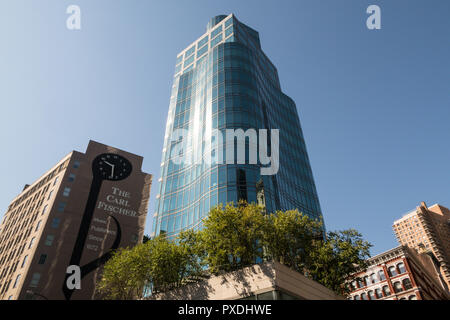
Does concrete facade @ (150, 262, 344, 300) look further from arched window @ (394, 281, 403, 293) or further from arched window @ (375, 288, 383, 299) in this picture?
arched window @ (375, 288, 383, 299)

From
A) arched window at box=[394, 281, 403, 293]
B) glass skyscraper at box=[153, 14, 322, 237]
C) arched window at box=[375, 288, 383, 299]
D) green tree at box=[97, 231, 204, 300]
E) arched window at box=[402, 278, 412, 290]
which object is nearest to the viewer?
green tree at box=[97, 231, 204, 300]

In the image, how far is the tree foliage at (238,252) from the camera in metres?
30.5

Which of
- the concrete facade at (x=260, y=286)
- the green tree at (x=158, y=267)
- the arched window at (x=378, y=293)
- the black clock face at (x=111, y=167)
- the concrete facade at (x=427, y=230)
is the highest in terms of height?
the concrete facade at (x=427, y=230)

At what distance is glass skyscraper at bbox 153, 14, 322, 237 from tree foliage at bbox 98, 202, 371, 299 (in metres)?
17.5

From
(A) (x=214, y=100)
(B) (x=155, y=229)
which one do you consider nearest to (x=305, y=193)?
(A) (x=214, y=100)

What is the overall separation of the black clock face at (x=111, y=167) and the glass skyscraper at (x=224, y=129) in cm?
848

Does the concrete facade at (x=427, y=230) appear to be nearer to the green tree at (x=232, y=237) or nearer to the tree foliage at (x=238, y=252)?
the tree foliage at (x=238, y=252)

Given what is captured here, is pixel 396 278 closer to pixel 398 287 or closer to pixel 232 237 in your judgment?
pixel 398 287

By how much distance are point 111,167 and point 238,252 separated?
5011 centimetres

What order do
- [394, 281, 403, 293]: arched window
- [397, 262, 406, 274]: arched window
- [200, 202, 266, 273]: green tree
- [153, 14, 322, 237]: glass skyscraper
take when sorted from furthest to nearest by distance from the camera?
1. [397, 262, 406, 274]: arched window
2. [394, 281, 403, 293]: arched window
3. [153, 14, 322, 237]: glass skyscraper
4. [200, 202, 266, 273]: green tree

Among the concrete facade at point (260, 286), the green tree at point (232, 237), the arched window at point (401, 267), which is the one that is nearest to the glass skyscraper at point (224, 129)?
the arched window at point (401, 267)

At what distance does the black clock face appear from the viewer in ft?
231

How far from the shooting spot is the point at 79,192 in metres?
66.4

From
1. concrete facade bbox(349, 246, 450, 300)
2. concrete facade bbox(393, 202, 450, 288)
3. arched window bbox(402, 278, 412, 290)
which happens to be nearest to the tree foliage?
concrete facade bbox(349, 246, 450, 300)
